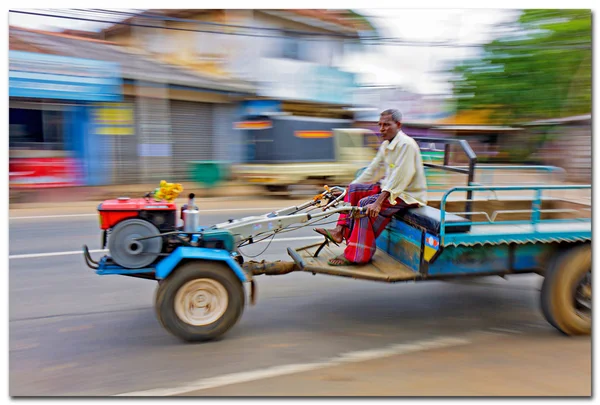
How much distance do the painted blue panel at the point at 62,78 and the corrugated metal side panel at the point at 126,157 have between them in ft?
3.27

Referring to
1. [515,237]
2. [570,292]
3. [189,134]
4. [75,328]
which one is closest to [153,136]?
[189,134]

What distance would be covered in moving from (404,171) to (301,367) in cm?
179

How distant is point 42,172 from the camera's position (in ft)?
40.9

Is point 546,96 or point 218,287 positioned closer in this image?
point 218,287

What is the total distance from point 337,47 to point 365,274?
15986 millimetres

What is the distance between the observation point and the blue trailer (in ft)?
12.5

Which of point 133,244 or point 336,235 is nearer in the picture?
point 133,244

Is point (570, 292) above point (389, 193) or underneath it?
underneath

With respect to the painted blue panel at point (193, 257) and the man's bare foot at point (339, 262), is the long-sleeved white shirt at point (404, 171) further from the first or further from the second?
the painted blue panel at point (193, 257)

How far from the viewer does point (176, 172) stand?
15719 mm

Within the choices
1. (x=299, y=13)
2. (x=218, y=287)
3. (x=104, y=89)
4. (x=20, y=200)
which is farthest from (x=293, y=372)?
(x=299, y=13)

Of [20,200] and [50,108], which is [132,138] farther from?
[20,200]

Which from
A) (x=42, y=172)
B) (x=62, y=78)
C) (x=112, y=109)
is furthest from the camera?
(x=112, y=109)

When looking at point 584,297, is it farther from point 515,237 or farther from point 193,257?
point 193,257
